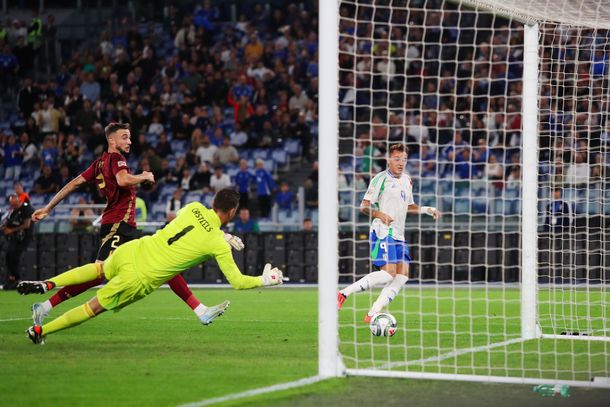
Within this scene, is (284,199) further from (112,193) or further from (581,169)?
(112,193)

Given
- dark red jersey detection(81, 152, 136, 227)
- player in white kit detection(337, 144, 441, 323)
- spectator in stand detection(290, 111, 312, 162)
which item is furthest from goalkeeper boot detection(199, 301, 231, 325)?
spectator in stand detection(290, 111, 312, 162)

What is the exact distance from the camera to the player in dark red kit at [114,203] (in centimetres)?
1124

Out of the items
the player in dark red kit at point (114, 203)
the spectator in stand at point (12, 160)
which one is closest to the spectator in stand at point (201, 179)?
the spectator in stand at point (12, 160)

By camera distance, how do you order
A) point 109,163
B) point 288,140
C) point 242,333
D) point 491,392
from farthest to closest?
1. point 288,140
2. point 242,333
3. point 109,163
4. point 491,392

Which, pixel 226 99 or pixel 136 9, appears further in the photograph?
pixel 136 9

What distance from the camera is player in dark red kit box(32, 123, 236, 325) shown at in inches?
443

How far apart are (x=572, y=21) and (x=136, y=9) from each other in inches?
901

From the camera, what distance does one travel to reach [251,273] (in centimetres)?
2345

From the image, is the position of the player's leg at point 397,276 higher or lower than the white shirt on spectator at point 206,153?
lower

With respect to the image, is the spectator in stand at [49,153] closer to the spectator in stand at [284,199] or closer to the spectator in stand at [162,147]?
the spectator in stand at [162,147]

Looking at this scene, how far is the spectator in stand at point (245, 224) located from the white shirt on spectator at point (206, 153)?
270cm

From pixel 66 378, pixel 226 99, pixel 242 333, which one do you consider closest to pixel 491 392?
pixel 66 378

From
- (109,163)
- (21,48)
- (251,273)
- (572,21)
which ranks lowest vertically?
(251,273)

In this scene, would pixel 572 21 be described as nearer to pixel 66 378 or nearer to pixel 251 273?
pixel 66 378
